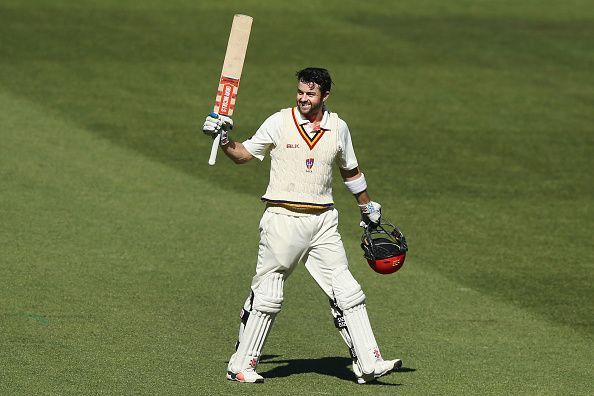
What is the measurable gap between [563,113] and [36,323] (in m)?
13.9

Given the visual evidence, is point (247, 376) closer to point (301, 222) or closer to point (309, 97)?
point (301, 222)

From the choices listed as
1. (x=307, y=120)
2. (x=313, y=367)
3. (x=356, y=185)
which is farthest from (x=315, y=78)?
(x=313, y=367)

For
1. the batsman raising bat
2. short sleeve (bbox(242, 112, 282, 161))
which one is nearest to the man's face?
the batsman raising bat

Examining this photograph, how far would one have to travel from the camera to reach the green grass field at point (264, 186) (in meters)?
10.6

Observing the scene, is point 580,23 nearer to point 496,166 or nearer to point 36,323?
point 496,166

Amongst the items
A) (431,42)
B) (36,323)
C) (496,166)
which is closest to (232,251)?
(36,323)

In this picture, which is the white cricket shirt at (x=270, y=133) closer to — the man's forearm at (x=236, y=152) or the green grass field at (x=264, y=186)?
the man's forearm at (x=236, y=152)

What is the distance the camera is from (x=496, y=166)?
1934cm

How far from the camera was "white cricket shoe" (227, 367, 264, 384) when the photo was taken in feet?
31.9

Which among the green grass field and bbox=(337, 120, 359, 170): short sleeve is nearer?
bbox=(337, 120, 359, 170): short sleeve

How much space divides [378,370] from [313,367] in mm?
746

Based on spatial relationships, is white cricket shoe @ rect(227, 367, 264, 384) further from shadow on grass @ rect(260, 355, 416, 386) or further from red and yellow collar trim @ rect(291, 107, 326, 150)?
red and yellow collar trim @ rect(291, 107, 326, 150)

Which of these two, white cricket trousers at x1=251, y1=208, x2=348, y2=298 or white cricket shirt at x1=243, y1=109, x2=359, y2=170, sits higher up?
white cricket shirt at x1=243, y1=109, x2=359, y2=170

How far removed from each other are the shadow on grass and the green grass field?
0.13 ft
